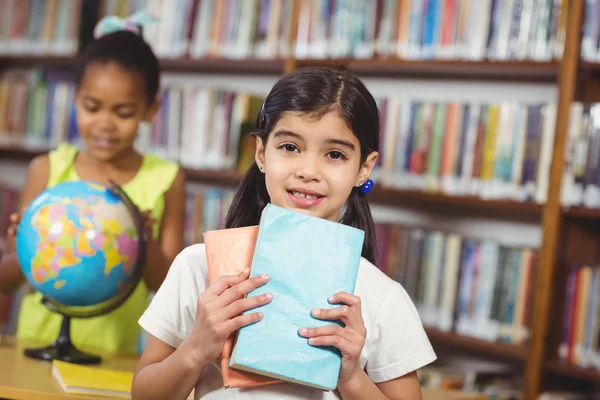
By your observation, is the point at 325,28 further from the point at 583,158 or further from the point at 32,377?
the point at 32,377

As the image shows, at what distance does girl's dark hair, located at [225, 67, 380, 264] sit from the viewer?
1.44 meters

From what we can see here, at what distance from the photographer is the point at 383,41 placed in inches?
130

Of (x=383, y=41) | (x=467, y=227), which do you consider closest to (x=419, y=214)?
(x=467, y=227)

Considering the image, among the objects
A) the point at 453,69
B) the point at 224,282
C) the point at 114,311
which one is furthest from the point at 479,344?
the point at 224,282

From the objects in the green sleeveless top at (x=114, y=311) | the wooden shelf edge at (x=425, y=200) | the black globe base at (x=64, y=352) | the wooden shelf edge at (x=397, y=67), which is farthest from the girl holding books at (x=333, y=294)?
the wooden shelf edge at (x=425, y=200)

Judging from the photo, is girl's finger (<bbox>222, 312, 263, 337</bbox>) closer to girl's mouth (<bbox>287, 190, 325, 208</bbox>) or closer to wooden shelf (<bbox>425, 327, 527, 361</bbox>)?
girl's mouth (<bbox>287, 190, 325, 208</bbox>)

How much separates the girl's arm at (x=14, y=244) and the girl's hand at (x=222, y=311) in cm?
108

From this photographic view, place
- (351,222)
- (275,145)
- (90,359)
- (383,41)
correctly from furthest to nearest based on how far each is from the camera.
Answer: (383,41) < (90,359) < (351,222) < (275,145)

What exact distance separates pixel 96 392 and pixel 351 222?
64 cm

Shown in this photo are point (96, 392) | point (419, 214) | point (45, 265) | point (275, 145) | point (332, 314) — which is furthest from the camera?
point (419, 214)

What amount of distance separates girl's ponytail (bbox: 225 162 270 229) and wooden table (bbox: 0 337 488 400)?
1.17ft

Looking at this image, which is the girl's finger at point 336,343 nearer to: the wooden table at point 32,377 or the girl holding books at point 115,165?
the wooden table at point 32,377

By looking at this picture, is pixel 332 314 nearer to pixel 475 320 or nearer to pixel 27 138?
pixel 475 320

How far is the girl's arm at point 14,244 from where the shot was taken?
2.23m
